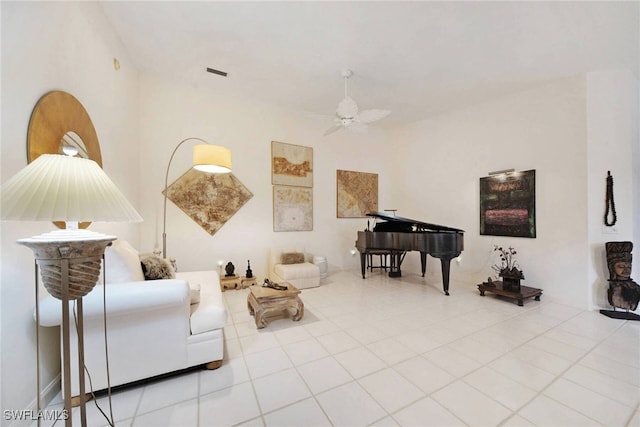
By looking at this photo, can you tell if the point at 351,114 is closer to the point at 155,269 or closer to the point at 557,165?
the point at 155,269

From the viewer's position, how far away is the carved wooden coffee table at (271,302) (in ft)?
8.50

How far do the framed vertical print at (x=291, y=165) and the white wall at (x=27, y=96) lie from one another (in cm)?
274

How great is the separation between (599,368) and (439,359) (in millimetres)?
1270

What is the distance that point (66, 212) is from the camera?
0.96 m

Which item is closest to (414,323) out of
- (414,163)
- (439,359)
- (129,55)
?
(439,359)

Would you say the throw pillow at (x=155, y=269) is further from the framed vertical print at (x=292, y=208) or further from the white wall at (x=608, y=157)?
the white wall at (x=608, y=157)

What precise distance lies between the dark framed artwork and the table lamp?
16.4 ft

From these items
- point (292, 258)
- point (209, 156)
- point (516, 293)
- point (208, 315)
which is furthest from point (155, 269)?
point (516, 293)

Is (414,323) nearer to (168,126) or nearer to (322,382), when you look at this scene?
(322,382)

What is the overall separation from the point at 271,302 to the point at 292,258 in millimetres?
1819

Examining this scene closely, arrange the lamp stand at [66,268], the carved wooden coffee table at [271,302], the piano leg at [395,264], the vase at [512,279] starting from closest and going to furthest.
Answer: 1. the lamp stand at [66,268]
2. the carved wooden coffee table at [271,302]
3. the vase at [512,279]
4. the piano leg at [395,264]

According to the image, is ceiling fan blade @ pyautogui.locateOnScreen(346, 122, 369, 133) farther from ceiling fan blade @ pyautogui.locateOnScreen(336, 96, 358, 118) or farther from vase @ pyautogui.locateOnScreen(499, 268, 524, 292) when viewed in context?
vase @ pyautogui.locateOnScreen(499, 268, 524, 292)

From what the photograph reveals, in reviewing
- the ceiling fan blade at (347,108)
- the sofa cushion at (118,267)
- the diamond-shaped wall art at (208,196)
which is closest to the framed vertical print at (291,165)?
the diamond-shaped wall art at (208,196)

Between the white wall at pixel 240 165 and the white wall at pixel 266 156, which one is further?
the white wall at pixel 240 165
